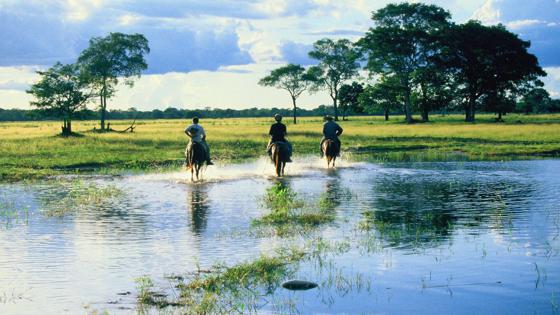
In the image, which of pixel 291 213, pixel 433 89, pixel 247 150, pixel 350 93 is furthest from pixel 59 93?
pixel 350 93

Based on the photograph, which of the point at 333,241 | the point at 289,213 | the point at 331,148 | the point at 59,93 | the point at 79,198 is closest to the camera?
the point at 333,241

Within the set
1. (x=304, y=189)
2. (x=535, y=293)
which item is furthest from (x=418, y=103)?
(x=535, y=293)

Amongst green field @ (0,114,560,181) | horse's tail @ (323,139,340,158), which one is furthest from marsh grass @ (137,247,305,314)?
horse's tail @ (323,139,340,158)

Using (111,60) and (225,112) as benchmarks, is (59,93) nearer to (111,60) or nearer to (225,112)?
(111,60)

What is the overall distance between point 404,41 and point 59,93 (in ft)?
108

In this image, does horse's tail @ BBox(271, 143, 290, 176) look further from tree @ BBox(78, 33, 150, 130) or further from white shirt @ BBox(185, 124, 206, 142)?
tree @ BBox(78, 33, 150, 130)

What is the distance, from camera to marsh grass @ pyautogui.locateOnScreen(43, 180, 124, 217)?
1606 cm

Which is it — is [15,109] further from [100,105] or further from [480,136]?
[480,136]

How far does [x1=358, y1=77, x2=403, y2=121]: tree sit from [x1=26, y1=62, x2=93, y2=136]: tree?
97.1 ft

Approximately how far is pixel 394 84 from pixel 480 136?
927 inches

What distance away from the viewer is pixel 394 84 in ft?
233

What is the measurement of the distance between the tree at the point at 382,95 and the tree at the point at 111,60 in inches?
924

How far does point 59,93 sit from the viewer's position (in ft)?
195

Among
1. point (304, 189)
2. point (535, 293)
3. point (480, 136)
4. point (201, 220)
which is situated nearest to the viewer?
point (535, 293)
